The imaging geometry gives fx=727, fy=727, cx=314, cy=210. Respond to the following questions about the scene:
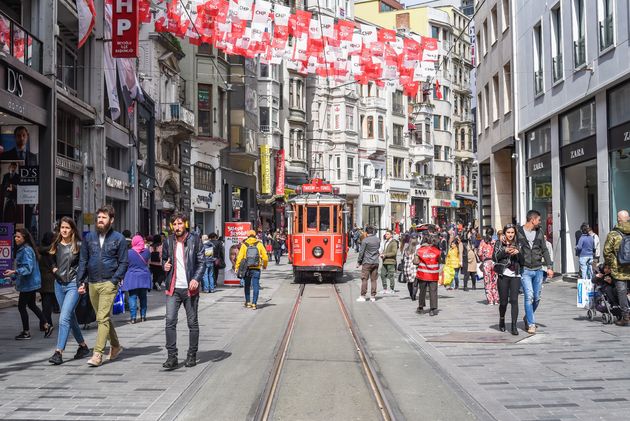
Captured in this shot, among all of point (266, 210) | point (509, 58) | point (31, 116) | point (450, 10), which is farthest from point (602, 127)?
point (450, 10)

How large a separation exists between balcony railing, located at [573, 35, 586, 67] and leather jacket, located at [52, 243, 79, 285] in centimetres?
1616

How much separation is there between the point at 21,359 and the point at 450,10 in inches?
2907

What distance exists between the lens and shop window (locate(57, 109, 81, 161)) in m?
21.9


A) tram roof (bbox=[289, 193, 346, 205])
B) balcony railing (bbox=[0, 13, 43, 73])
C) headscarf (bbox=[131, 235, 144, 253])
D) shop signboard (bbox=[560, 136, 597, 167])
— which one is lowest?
headscarf (bbox=[131, 235, 144, 253])

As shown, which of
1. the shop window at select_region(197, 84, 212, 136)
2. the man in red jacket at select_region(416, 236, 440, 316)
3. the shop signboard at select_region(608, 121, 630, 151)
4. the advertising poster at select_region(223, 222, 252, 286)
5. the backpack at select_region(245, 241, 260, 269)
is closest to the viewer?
the man in red jacket at select_region(416, 236, 440, 316)

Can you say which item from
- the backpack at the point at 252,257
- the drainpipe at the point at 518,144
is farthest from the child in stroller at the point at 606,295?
the drainpipe at the point at 518,144

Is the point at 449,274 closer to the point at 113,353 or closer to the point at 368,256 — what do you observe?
the point at 368,256

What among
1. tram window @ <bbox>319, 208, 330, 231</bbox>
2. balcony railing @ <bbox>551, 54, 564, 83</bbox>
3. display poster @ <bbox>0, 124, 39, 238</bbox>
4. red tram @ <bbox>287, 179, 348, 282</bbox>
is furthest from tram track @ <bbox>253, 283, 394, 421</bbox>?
balcony railing @ <bbox>551, 54, 564, 83</bbox>

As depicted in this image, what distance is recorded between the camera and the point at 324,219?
2547cm

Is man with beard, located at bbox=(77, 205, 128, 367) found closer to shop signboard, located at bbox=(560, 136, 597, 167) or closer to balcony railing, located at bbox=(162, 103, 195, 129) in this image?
shop signboard, located at bbox=(560, 136, 597, 167)

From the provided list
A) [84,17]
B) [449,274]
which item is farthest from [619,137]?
[84,17]

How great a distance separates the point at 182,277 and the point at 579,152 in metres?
15.6

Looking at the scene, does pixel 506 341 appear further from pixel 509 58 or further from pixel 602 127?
pixel 509 58

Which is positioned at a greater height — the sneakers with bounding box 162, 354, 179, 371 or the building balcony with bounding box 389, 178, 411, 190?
the building balcony with bounding box 389, 178, 411, 190
